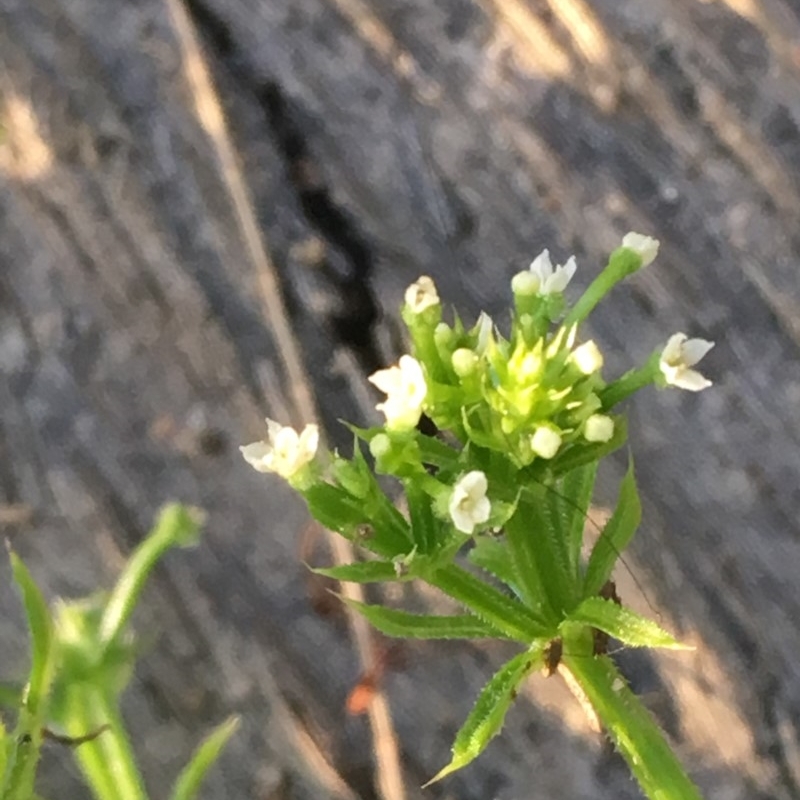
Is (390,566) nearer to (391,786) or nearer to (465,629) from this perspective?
(465,629)

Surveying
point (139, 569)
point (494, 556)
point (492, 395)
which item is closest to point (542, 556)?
point (494, 556)

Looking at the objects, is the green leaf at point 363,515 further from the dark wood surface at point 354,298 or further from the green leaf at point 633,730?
the dark wood surface at point 354,298

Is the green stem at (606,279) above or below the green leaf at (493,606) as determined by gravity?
above

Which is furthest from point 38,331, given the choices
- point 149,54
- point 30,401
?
point 149,54

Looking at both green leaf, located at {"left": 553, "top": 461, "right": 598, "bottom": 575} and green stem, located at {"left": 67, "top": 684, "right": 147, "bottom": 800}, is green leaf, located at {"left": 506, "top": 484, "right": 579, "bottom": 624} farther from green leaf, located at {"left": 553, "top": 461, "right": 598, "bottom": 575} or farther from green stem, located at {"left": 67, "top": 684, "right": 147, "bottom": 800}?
green stem, located at {"left": 67, "top": 684, "right": 147, "bottom": 800}

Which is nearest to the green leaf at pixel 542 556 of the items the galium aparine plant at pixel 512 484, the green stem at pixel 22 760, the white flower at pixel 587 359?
the galium aparine plant at pixel 512 484
